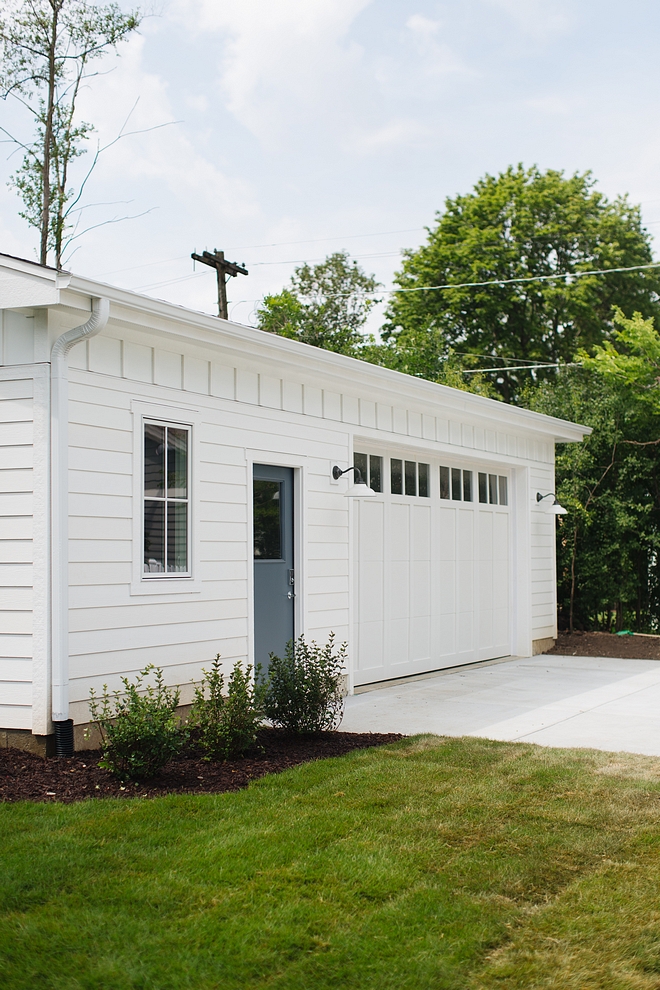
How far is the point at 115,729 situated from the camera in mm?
4973

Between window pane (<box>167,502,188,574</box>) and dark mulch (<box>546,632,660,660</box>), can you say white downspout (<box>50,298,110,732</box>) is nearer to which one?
window pane (<box>167,502,188,574</box>)

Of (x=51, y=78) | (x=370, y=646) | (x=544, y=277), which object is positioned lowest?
(x=370, y=646)

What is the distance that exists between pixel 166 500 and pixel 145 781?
6.64ft

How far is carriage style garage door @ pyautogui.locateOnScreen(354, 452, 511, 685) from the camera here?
28.5ft

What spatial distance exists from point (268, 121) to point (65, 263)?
6.79 meters

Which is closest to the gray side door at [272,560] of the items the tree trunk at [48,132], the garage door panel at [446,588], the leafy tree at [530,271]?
the garage door panel at [446,588]

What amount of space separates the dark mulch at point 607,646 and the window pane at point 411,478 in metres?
3.55

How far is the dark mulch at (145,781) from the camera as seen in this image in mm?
4820

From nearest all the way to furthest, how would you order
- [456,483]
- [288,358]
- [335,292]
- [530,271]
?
[288,358]
[456,483]
[530,271]
[335,292]

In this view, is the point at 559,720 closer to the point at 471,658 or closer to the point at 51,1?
the point at 471,658

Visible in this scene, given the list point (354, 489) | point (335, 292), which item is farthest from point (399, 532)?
point (335, 292)

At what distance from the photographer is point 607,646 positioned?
39.0ft

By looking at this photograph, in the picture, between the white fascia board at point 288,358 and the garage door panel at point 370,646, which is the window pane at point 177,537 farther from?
the garage door panel at point 370,646

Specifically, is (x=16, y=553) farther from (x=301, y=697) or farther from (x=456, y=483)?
(x=456, y=483)
